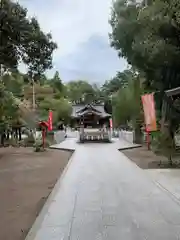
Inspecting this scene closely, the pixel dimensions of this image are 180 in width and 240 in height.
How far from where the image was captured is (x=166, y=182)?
1102cm

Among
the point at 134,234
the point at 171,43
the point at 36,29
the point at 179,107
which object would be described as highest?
the point at 36,29

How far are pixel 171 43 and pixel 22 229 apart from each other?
42.1ft

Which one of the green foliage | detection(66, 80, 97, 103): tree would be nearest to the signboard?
the green foliage

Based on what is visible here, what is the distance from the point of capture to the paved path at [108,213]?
224 inches

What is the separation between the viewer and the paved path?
5699mm

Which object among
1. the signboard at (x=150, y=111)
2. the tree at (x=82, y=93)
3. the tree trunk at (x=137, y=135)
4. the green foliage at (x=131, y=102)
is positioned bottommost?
the tree trunk at (x=137, y=135)

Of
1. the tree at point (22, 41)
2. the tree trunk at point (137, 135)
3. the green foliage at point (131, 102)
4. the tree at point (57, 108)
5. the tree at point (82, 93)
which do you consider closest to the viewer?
the tree at point (22, 41)

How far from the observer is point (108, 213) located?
23.4 ft

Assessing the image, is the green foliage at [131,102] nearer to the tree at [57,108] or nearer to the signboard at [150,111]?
the tree at [57,108]

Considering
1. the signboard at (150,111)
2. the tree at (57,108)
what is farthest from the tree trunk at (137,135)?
the signboard at (150,111)

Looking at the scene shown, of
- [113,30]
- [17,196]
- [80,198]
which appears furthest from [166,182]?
[113,30]

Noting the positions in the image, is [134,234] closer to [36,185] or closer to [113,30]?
[36,185]

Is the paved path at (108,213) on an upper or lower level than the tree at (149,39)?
lower

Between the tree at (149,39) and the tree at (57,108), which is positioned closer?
the tree at (149,39)
